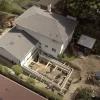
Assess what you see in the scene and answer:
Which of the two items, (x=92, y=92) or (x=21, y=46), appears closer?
(x=92, y=92)

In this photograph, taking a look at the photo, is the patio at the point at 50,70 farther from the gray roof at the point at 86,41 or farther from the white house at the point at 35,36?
the gray roof at the point at 86,41

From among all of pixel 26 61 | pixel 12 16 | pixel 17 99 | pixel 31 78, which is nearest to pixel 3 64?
pixel 26 61

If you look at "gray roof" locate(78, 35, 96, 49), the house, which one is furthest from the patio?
"gray roof" locate(78, 35, 96, 49)

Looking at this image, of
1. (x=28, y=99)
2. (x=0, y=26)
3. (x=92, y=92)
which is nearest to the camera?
(x=28, y=99)

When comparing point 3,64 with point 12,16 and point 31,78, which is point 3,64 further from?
point 12,16

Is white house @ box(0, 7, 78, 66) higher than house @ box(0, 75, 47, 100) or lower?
higher

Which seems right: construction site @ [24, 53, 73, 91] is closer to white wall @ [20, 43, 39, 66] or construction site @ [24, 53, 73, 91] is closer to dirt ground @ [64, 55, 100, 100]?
white wall @ [20, 43, 39, 66]

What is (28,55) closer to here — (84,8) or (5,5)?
(5,5)
